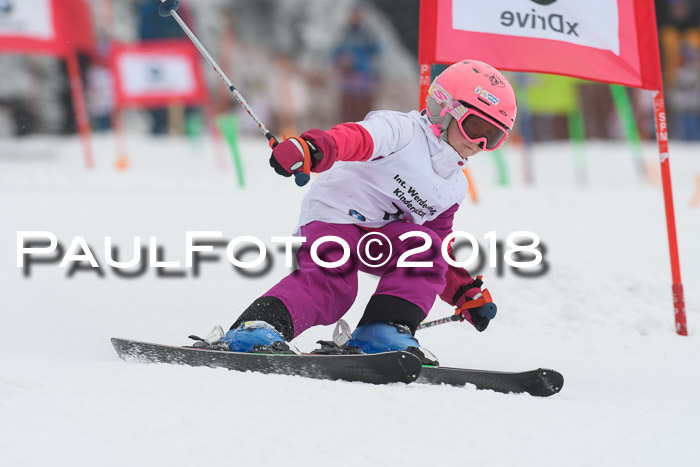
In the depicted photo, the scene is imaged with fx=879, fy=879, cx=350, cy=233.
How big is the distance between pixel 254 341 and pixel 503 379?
87 cm

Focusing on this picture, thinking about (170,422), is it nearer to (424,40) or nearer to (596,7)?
(424,40)

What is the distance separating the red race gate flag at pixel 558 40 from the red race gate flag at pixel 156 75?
23.6ft

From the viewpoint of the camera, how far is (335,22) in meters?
19.8

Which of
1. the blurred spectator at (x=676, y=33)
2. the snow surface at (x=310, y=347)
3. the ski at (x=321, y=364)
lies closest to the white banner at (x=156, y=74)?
the snow surface at (x=310, y=347)

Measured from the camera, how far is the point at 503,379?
10.0ft

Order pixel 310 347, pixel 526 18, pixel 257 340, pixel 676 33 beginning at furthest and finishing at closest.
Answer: pixel 676 33 → pixel 526 18 → pixel 310 347 → pixel 257 340

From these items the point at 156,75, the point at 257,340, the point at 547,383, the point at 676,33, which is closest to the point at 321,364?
the point at 257,340

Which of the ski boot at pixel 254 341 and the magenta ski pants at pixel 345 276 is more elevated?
the magenta ski pants at pixel 345 276

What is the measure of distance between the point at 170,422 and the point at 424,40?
2.81 meters

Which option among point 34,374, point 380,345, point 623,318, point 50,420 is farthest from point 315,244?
point 623,318

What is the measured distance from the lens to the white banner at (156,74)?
11211mm

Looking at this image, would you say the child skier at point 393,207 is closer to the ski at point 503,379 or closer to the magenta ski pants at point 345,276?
the magenta ski pants at point 345,276

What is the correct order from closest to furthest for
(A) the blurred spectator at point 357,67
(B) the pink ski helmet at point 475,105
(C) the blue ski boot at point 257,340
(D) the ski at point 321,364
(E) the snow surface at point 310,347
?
(E) the snow surface at point 310,347 → (D) the ski at point 321,364 → (C) the blue ski boot at point 257,340 → (B) the pink ski helmet at point 475,105 → (A) the blurred spectator at point 357,67

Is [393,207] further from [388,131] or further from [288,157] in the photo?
[288,157]
